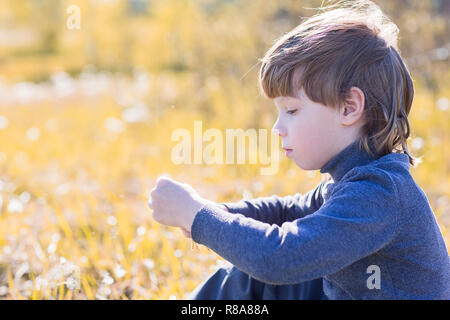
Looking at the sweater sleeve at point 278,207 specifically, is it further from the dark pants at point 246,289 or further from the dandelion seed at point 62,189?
the dandelion seed at point 62,189

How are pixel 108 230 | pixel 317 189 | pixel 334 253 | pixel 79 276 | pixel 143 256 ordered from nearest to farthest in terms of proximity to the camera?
1. pixel 334 253
2. pixel 317 189
3. pixel 79 276
4. pixel 143 256
5. pixel 108 230

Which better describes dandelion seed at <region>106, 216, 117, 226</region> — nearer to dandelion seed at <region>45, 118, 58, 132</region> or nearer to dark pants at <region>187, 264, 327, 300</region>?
dark pants at <region>187, 264, 327, 300</region>

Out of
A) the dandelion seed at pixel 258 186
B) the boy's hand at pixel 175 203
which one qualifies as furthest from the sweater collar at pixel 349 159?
the dandelion seed at pixel 258 186

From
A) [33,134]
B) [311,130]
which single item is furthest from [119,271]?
[33,134]

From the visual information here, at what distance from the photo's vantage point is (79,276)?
2086 millimetres

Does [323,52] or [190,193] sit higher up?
[323,52]

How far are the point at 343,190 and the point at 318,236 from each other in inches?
5.5

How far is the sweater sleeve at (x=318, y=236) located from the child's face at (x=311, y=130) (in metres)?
0.18

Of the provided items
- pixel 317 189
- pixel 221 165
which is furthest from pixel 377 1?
pixel 317 189

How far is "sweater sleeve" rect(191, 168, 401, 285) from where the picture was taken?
1229 mm

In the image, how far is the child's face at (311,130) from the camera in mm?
1455

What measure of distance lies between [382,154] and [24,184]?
251 centimetres

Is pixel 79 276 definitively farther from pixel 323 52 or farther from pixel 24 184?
pixel 24 184
